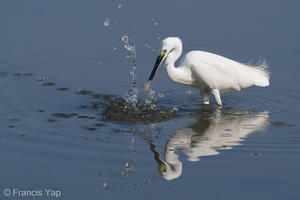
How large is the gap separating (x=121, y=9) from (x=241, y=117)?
536cm

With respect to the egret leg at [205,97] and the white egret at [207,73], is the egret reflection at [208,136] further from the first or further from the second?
the white egret at [207,73]

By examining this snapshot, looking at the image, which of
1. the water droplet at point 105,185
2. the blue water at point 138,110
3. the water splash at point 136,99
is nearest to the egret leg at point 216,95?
the blue water at point 138,110

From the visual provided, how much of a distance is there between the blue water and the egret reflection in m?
0.02

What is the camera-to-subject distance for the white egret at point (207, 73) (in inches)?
392

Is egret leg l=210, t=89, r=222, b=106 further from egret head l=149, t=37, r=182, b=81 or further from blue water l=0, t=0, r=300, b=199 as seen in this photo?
egret head l=149, t=37, r=182, b=81

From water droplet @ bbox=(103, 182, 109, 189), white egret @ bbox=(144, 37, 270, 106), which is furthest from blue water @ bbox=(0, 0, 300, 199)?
white egret @ bbox=(144, 37, 270, 106)

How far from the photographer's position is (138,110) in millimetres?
9922

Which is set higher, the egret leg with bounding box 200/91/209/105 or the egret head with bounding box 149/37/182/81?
the egret head with bounding box 149/37/182/81

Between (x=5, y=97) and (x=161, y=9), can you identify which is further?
(x=161, y=9)

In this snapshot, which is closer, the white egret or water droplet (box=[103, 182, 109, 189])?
water droplet (box=[103, 182, 109, 189])

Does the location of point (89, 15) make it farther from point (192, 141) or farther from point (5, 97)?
point (192, 141)

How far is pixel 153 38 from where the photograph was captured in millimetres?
A: 12969

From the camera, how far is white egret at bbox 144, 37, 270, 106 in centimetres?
997

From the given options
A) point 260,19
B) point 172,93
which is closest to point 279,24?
point 260,19
